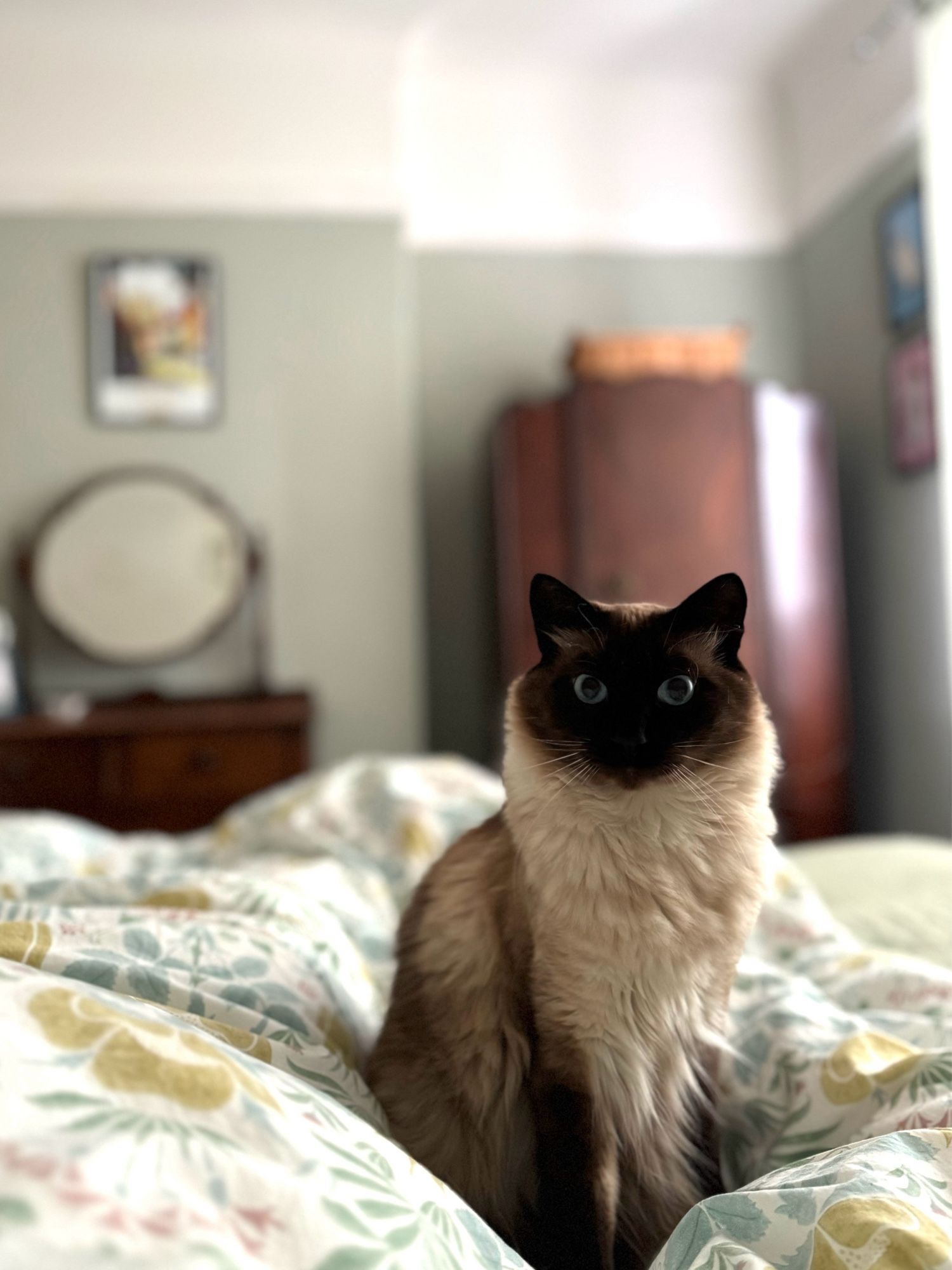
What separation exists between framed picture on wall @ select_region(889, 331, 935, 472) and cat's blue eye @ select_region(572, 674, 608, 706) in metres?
2.60

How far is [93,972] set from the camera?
680mm

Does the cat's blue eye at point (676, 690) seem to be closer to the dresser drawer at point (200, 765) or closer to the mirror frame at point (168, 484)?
the dresser drawer at point (200, 765)

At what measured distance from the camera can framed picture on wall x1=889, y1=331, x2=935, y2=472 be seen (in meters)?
2.96

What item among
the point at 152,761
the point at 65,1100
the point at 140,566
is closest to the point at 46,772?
the point at 152,761

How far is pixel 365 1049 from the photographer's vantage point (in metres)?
0.89

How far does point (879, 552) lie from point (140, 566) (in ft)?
7.68

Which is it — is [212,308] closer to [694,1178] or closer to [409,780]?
[409,780]

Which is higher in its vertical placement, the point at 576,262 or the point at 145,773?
the point at 576,262

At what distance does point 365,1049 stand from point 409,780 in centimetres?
85

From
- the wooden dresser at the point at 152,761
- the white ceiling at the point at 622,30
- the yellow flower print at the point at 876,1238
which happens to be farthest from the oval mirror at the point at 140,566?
the yellow flower print at the point at 876,1238

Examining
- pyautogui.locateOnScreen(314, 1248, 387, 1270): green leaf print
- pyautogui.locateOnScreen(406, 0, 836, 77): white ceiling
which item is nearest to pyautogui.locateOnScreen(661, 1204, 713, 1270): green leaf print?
pyautogui.locateOnScreen(314, 1248, 387, 1270): green leaf print

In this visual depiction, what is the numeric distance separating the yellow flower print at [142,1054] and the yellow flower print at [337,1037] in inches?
11.2

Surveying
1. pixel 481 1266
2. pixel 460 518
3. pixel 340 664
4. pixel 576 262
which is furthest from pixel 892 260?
pixel 481 1266

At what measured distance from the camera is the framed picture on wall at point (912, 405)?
9.70 ft
